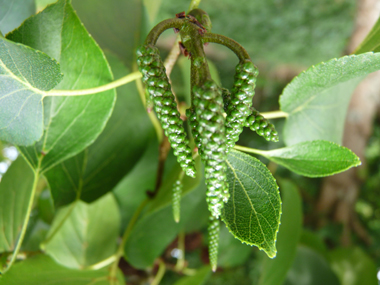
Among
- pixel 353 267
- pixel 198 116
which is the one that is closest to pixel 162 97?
pixel 198 116

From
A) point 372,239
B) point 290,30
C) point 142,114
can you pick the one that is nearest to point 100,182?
point 142,114

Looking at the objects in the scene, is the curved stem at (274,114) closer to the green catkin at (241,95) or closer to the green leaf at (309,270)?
the green catkin at (241,95)

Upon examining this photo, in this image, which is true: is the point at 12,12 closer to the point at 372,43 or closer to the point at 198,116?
the point at 198,116

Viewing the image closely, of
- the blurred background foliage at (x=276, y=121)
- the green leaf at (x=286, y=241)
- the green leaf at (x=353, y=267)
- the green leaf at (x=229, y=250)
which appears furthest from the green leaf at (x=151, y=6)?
the green leaf at (x=353, y=267)

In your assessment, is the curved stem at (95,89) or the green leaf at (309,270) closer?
the curved stem at (95,89)

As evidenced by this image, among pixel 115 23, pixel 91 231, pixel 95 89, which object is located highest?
pixel 115 23

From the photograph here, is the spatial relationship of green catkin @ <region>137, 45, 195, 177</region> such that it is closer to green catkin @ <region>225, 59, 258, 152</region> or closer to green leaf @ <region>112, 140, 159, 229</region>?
green catkin @ <region>225, 59, 258, 152</region>

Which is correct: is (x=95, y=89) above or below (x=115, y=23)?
below

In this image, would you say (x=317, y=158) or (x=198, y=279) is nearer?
(x=317, y=158)
